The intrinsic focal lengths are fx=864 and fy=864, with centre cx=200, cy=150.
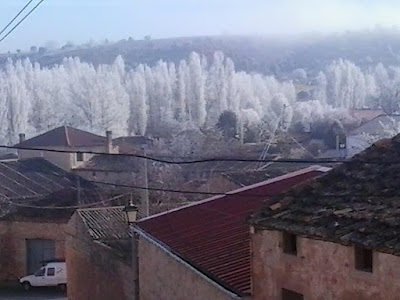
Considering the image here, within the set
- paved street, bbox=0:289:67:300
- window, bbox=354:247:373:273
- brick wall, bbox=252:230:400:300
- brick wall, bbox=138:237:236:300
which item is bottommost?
paved street, bbox=0:289:67:300

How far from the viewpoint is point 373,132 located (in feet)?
203

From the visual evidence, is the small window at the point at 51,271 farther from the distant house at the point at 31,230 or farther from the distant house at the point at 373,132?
the distant house at the point at 373,132

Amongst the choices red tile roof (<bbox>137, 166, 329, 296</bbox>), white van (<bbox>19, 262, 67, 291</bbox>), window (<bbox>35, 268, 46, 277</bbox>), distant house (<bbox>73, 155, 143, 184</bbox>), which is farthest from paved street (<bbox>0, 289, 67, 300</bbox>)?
distant house (<bbox>73, 155, 143, 184</bbox>)

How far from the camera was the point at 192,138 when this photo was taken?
71875mm

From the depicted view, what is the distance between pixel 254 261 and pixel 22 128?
83.2 meters

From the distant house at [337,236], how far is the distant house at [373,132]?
40.8 metres

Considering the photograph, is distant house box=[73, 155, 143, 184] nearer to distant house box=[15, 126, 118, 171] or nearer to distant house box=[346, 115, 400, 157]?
distant house box=[15, 126, 118, 171]

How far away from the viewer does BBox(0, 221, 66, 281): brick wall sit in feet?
103

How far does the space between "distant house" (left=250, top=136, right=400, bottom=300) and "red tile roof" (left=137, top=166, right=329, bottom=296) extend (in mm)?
756

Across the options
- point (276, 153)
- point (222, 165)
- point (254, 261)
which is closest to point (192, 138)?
point (276, 153)

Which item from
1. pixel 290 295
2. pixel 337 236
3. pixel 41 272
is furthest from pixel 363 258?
pixel 41 272

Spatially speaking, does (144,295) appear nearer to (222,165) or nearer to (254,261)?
(254,261)

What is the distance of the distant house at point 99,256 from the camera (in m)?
20.2

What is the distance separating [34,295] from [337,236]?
63.7ft
